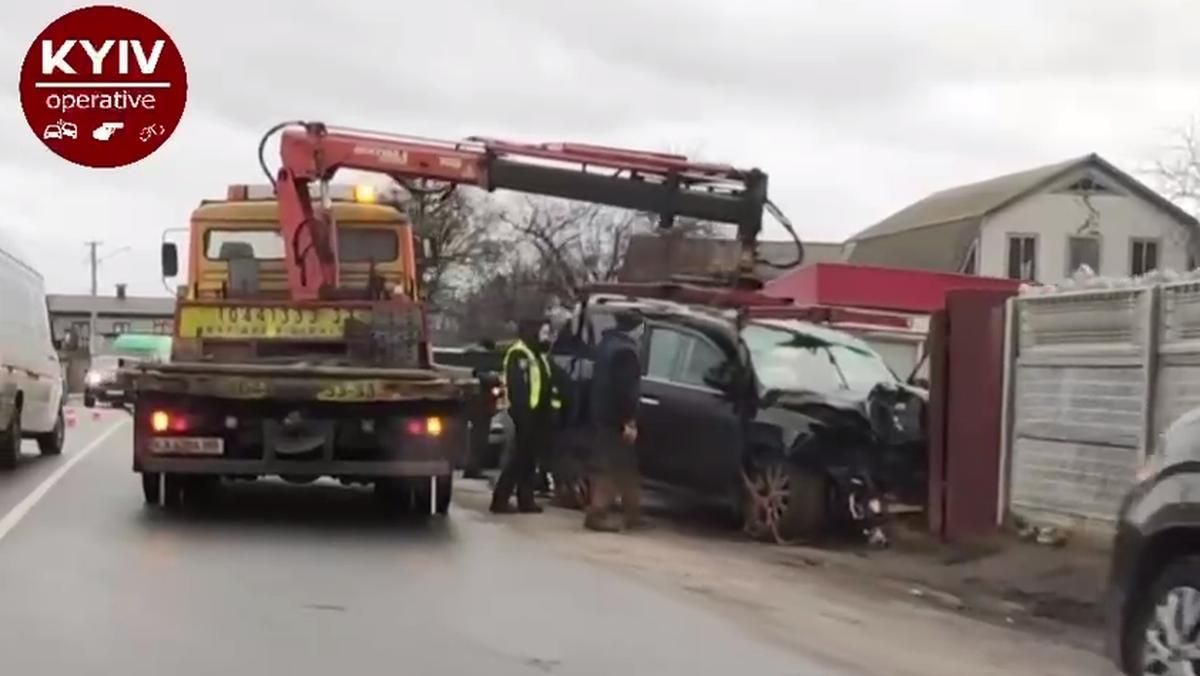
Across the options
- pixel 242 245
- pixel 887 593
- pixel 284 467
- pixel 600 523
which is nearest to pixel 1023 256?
pixel 242 245

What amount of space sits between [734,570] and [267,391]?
362 cm

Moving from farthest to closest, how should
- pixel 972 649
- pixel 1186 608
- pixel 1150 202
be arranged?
pixel 1150 202, pixel 972 649, pixel 1186 608

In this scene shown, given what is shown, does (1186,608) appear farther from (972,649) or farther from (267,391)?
(267,391)

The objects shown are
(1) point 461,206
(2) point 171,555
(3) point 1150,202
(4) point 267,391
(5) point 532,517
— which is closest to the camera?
(2) point 171,555

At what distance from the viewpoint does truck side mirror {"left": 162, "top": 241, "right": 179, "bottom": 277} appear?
1546 cm

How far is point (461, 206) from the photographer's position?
186 feet

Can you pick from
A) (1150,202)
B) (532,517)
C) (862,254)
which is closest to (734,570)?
(532,517)

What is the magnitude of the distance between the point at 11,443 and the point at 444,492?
6.85 metres

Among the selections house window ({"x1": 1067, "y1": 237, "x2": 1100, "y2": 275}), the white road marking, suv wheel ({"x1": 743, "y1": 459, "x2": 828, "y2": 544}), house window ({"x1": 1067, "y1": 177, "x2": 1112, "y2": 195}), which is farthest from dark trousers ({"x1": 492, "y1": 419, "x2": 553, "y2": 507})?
house window ({"x1": 1067, "y1": 177, "x2": 1112, "y2": 195})

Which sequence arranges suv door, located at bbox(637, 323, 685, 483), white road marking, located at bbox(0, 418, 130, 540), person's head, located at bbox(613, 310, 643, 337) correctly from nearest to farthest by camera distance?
white road marking, located at bbox(0, 418, 130, 540), suv door, located at bbox(637, 323, 685, 483), person's head, located at bbox(613, 310, 643, 337)

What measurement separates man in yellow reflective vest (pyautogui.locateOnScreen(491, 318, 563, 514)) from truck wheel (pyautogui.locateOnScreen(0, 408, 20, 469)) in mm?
6107

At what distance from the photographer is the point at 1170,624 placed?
6.37 metres

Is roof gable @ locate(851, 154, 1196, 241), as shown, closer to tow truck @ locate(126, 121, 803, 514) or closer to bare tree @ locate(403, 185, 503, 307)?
bare tree @ locate(403, 185, 503, 307)

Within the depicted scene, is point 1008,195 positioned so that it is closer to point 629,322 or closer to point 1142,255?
point 1142,255
